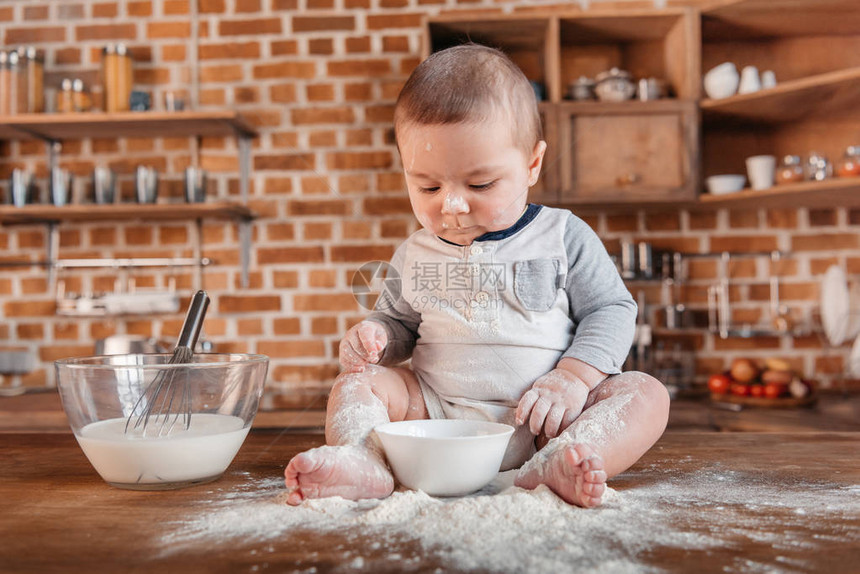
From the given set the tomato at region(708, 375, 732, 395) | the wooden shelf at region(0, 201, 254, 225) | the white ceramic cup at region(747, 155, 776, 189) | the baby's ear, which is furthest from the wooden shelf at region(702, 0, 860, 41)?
the wooden shelf at region(0, 201, 254, 225)

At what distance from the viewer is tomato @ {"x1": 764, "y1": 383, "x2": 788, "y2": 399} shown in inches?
74.0

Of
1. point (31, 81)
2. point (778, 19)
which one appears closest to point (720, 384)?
point (778, 19)

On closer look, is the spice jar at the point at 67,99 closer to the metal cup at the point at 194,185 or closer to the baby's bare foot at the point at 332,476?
the metal cup at the point at 194,185

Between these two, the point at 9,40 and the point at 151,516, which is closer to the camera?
the point at 151,516

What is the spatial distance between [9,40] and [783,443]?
250 centimetres

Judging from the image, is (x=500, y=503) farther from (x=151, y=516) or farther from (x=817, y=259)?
(x=817, y=259)

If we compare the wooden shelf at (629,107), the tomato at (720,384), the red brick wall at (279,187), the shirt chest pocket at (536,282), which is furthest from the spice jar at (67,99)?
the tomato at (720,384)

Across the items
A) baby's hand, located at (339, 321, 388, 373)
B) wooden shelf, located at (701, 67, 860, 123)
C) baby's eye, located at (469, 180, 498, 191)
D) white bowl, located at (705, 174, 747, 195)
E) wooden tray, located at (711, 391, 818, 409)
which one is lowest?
wooden tray, located at (711, 391, 818, 409)

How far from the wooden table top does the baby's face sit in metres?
0.33

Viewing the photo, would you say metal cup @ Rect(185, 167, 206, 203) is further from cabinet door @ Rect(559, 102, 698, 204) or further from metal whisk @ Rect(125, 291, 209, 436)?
metal whisk @ Rect(125, 291, 209, 436)

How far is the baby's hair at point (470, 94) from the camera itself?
802 millimetres

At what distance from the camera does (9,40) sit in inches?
91.8

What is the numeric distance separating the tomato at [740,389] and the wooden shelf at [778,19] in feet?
3.30

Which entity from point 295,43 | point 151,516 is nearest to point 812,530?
point 151,516
